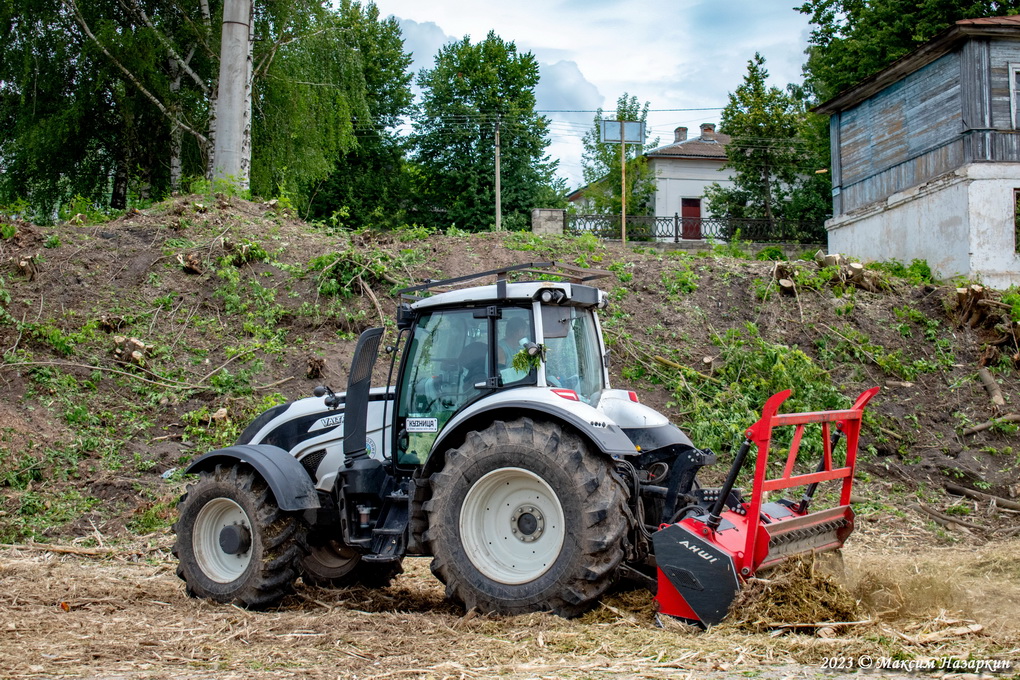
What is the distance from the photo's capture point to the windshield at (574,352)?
6078 mm

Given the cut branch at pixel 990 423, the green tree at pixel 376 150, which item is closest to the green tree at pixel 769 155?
the green tree at pixel 376 150

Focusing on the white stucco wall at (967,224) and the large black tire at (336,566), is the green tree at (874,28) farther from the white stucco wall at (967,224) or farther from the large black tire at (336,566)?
the large black tire at (336,566)

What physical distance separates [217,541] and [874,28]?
2920 centimetres

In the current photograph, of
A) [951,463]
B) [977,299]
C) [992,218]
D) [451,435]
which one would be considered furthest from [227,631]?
[992,218]

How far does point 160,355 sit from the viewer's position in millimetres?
12359

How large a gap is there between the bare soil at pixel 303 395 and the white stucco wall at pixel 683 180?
3035 cm

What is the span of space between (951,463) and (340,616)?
28.0 ft

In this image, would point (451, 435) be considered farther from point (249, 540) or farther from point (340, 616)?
point (249, 540)

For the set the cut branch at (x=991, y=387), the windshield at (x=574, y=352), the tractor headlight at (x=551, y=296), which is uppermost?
the tractor headlight at (x=551, y=296)

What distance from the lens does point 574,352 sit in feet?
20.9

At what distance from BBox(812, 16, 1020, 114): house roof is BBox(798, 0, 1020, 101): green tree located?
2.80 m

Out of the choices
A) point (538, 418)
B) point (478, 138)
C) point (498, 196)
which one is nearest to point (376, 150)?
point (478, 138)

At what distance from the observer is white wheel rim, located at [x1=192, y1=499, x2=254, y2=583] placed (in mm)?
6555

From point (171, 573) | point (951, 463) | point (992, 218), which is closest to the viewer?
point (171, 573)
